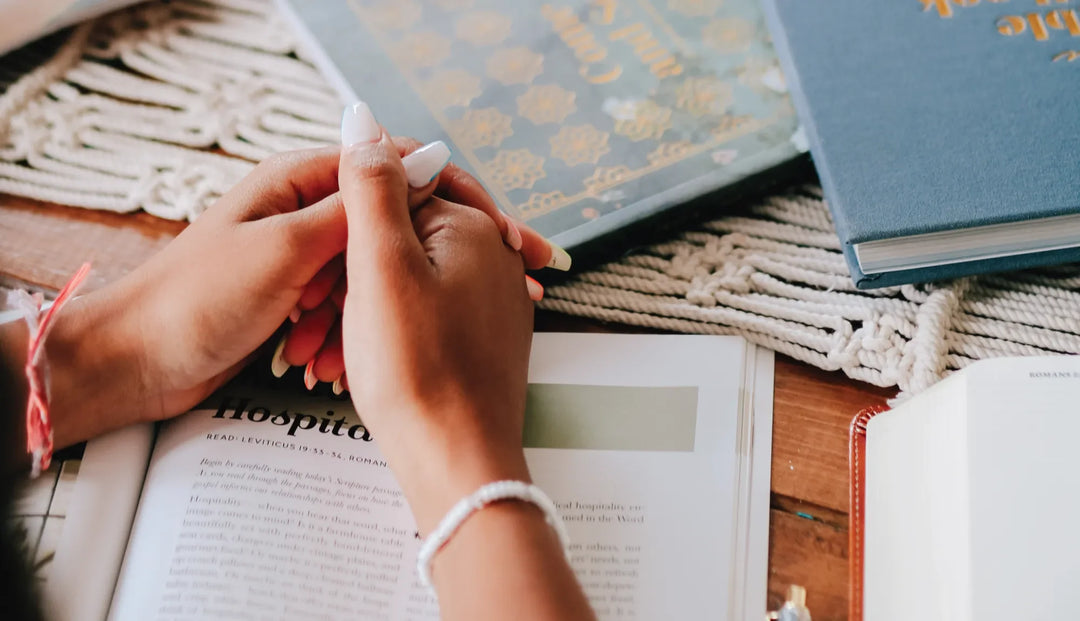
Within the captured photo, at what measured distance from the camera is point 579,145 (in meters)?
0.76

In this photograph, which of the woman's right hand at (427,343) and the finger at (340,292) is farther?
the finger at (340,292)

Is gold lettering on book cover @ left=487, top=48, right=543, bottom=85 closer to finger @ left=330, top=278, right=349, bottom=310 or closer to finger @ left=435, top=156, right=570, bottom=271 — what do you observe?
finger @ left=435, top=156, right=570, bottom=271

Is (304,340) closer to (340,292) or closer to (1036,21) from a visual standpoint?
(340,292)

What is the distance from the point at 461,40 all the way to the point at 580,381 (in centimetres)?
36

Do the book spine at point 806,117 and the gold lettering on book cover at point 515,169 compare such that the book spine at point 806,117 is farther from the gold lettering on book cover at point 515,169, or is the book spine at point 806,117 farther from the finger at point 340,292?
the finger at point 340,292

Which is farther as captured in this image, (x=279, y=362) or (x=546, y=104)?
(x=546, y=104)

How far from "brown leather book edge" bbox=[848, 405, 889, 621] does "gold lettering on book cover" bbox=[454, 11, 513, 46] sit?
475 millimetres

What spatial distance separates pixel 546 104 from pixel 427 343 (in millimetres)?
332

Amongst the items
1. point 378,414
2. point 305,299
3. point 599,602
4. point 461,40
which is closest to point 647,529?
point 599,602

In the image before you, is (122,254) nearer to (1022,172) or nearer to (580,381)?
(580,381)

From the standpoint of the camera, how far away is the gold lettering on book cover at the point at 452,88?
79 centimetres

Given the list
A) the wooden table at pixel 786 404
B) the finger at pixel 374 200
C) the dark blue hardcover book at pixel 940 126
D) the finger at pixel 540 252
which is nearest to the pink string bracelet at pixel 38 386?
the wooden table at pixel 786 404

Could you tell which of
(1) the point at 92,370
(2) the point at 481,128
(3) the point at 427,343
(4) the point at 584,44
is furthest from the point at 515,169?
(1) the point at 92,370

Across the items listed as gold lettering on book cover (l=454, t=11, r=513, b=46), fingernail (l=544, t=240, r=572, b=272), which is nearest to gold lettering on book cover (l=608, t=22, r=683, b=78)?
gold lettering on book cover (l=454, t=11, r=513, b=46)
